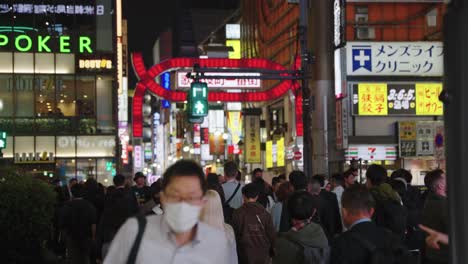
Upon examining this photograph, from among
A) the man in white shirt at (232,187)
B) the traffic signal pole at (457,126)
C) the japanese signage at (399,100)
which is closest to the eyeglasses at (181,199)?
the traffic signal pole at (457,126)

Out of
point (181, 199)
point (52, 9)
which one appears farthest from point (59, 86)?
point (181, 199)

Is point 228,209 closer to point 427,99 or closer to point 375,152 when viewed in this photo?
point 375,152

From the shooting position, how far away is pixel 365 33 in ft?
115

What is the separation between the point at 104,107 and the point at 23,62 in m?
4.93

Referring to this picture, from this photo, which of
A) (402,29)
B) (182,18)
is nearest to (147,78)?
(402,29)

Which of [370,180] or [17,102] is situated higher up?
[17,102]

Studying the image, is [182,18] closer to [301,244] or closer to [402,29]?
[402,29]

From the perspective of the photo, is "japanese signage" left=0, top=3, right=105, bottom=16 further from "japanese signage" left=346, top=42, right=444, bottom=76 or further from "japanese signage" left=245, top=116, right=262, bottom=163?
"japanese signage" left=346, top=42, right=444, bottom=76

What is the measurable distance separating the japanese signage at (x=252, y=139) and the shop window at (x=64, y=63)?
1140 cm

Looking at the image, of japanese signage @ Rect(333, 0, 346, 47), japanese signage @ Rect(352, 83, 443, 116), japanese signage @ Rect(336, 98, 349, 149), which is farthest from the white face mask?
japanese signage @ Rect(352, 83, 443, 116)

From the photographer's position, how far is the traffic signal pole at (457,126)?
3400 mm

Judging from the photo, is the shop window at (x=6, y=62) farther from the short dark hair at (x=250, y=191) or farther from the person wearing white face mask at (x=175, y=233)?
the person wearing white face mask at (x=175, y=233)

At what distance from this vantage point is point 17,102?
4228 centimetres

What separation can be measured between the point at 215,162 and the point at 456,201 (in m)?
71.0
